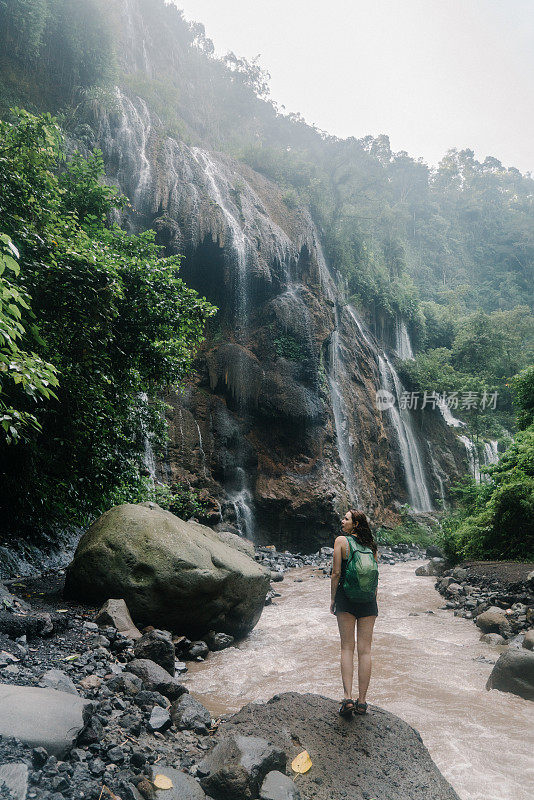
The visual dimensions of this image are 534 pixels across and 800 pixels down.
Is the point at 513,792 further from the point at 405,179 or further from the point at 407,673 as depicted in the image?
the point at 405,179

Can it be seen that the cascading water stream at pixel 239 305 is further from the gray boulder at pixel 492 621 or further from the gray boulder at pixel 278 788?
the gray boulder at pixel 278 788

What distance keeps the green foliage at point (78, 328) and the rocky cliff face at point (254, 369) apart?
6929mm

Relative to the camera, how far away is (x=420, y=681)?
5160mm

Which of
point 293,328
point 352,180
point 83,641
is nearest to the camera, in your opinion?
point 83,641

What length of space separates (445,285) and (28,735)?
182 feet

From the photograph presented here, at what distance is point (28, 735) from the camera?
2150 mm

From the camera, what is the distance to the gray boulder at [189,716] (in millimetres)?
3201

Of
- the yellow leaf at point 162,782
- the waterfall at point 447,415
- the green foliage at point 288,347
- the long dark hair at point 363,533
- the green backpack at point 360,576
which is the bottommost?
the yellow leaf at point 162,782

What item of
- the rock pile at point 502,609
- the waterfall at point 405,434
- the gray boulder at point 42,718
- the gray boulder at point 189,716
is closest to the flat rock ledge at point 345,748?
the gray boulder at point 189,716

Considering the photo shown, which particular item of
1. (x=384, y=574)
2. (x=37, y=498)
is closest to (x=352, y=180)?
(x=384, y=574)

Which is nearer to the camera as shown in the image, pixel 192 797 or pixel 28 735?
pixel 28 735

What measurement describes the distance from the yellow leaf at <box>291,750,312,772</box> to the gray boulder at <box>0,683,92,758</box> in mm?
1346

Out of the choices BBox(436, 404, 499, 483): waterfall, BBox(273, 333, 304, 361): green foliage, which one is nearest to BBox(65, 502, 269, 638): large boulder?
BBox(273, 333, 304, 361): green foliage

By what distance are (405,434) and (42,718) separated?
26.1 metres
